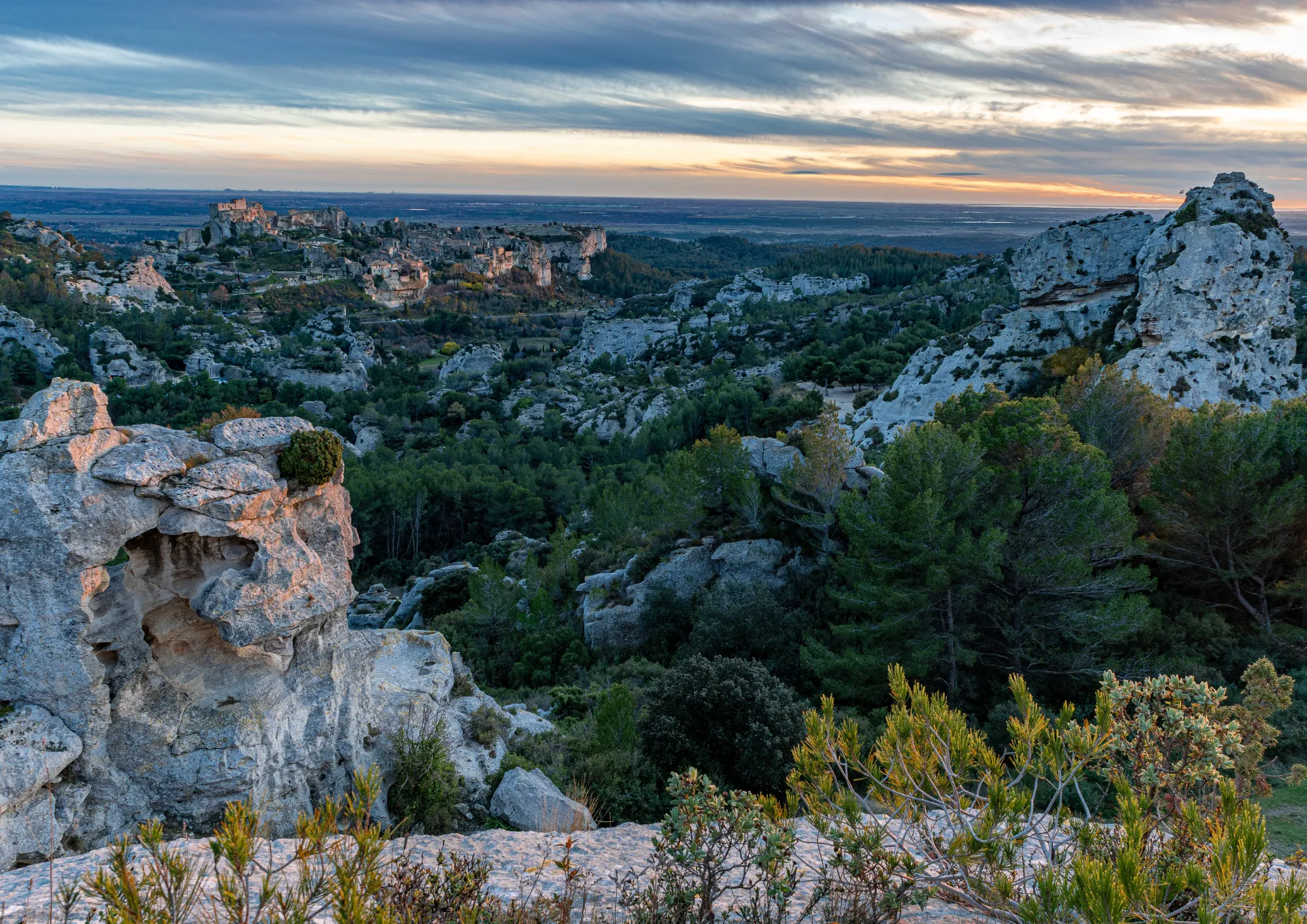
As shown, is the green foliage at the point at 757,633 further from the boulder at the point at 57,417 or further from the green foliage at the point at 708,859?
the boulder at the point at 57,417

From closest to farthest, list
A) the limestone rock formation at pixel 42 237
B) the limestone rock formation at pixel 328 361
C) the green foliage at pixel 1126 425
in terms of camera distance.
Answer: the green foliage at pixel 1126 425 → the limestone rock formation at pixel 328 361 → the limestone rock formation at pixel 42 237

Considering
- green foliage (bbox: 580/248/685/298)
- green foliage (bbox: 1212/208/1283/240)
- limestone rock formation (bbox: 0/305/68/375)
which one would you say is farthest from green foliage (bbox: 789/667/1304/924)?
green foliage (bbox: 580/248/685/298)

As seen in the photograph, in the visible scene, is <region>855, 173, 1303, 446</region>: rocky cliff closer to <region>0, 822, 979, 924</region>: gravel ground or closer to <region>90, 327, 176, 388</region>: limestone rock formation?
<region>0, 822, 979, 924</region>: gravel ground

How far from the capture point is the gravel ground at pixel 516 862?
517cm

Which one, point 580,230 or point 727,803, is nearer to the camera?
point 727,803

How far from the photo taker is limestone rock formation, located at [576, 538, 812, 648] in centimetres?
2023

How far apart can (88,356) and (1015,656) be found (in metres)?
61.4

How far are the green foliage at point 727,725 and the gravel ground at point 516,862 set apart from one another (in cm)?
411

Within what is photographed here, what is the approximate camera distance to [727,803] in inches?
221

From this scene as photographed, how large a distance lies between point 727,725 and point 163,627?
27.8ft

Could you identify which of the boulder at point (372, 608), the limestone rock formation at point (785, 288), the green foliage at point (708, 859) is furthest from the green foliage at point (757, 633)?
the limestone rock formation at point (785, 288)

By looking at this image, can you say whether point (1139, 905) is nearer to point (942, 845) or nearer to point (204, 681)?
point (942, 845)

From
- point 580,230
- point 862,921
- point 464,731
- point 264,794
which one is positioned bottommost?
point 464,731

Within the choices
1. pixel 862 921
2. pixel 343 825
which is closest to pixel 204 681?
pixel 343 825
